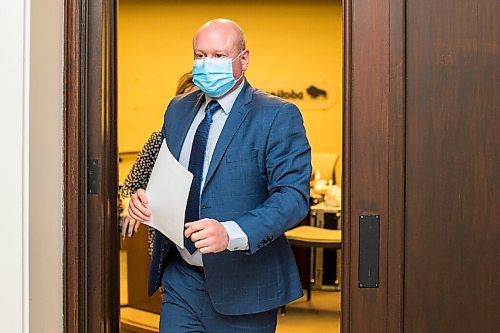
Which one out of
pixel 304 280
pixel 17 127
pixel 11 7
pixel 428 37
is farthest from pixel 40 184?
pixel 304 280

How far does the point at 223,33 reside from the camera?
226 centimetres

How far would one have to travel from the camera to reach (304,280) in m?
4.99

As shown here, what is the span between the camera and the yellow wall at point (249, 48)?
250 inches

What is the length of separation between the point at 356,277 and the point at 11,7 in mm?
921

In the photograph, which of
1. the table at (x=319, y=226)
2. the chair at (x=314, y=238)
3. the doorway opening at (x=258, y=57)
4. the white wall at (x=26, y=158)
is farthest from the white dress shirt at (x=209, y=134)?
the doorway opening at (x=258, y=57)

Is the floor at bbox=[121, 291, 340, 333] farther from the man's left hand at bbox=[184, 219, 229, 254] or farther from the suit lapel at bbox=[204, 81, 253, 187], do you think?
the man's left hand at bbox=[184, 219, 229, 254]

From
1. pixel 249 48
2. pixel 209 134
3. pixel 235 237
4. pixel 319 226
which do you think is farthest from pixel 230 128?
pixel 249 48

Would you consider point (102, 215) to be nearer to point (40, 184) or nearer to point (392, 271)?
point (40, 184)

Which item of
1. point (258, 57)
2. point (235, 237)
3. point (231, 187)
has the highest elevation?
point (258, 57)

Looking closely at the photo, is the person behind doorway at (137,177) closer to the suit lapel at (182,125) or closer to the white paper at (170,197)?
the suit lapel at (182,125)

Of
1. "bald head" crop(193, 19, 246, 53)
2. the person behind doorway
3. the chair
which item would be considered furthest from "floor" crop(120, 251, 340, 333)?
"bald head" crop(193, 19, 246, 53)

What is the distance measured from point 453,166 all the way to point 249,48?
4.81m

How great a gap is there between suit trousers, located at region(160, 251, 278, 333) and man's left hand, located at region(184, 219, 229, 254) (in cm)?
43

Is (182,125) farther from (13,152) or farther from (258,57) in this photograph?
(258,57)
